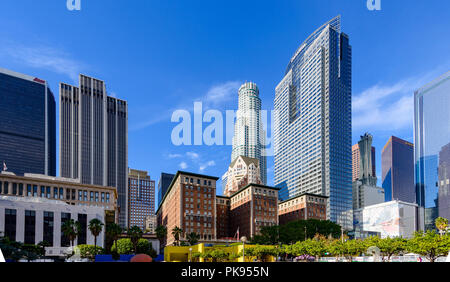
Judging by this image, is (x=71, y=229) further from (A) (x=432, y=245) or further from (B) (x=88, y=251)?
(A) (x=432, y=245)

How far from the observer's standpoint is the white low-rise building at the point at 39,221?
215 feet

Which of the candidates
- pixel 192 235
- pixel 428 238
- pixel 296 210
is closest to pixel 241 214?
pixel 296 210

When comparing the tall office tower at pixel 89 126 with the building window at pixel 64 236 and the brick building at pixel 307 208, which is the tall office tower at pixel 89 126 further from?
the brick building at pixel 307 208

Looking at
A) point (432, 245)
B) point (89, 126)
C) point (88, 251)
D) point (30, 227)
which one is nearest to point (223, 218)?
point (88, 251)

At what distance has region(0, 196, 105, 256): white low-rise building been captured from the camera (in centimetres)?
6544

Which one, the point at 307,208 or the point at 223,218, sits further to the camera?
the point at 223,218

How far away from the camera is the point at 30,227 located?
67562mm

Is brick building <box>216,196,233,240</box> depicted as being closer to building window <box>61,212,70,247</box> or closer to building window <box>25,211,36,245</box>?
building window <box>61,212,70,247</box>

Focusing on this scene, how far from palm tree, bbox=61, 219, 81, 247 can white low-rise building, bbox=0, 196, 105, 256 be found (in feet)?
5.23

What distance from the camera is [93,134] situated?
3591cm

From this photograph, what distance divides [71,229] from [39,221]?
22.4ft

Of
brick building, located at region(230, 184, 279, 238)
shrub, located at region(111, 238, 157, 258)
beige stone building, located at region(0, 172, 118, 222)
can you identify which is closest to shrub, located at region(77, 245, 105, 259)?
shrub, located at region(111, 238, 157, 258)
